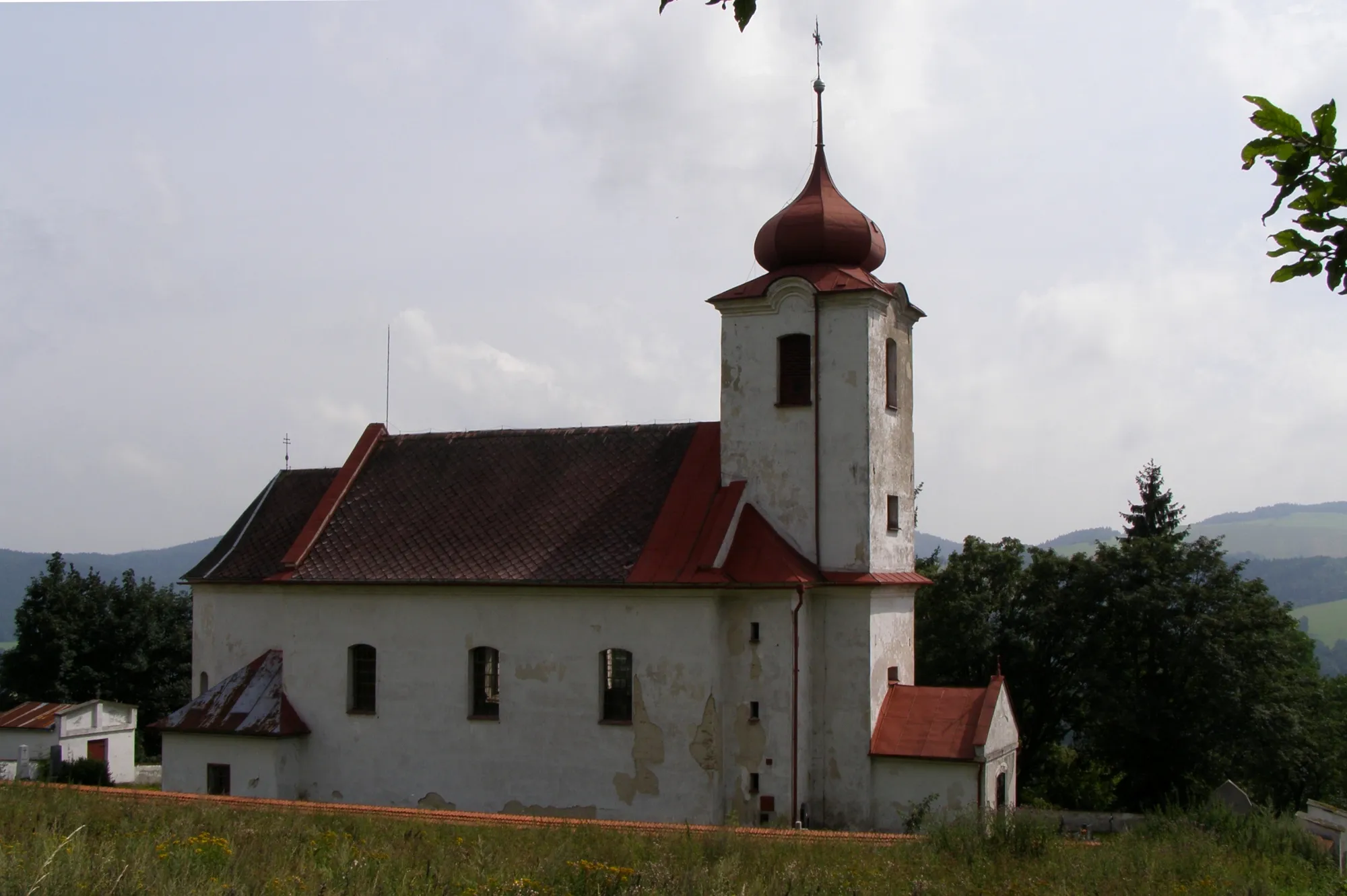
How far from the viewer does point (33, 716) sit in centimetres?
3959

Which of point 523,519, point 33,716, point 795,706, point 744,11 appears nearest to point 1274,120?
point 744,11

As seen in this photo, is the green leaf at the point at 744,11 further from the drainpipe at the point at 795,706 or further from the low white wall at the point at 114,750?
the low white wall at the point at 114,750

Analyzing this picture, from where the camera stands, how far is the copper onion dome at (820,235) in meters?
24.7

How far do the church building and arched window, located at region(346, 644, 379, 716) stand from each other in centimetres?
6

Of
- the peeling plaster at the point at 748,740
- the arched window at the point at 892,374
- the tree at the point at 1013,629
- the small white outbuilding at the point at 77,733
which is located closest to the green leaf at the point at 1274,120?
the peeling plaster at the point at 748,740

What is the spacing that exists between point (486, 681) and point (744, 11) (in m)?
21.3

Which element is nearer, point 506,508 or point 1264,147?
point 1264,147

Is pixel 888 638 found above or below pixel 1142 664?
above

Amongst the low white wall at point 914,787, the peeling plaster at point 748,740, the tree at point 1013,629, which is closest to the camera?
the low white wall at point 914,787

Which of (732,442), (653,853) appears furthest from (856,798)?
(653,853)

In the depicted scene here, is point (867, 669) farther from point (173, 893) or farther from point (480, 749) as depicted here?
point (173, 893)

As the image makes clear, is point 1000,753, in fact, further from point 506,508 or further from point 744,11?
point 744,11

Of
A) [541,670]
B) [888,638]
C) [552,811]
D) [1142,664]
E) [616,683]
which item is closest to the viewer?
[552,811]

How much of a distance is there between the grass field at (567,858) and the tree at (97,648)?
119 feet
